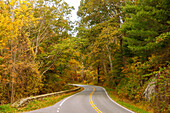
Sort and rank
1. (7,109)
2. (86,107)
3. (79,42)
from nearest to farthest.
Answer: (7,109) → (86,107) → (79,42)

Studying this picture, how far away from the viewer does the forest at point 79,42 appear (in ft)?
42.3

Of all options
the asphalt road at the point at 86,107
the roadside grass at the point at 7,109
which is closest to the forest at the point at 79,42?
the roadside grass at the point at 7,109

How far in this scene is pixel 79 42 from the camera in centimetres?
2178

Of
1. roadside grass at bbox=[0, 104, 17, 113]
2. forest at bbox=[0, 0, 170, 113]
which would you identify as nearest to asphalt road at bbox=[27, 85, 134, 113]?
roadside grass at bbox=[0, 104, 17, 113]

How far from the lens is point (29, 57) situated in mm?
16031

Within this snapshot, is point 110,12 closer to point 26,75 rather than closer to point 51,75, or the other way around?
point 51,75

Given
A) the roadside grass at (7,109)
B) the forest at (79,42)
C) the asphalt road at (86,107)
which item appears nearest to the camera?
the roadside grass at (7,109)

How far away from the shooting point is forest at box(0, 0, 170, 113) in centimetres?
1289

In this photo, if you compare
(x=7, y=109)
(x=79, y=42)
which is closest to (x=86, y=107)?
(x=7, y=109)

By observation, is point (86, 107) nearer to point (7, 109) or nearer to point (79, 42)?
point (7, 109)

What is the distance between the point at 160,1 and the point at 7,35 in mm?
13271

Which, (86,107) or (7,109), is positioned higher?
(7,109)

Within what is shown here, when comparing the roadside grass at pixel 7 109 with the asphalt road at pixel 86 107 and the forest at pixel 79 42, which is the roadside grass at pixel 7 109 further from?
the forest at pixel 79 42

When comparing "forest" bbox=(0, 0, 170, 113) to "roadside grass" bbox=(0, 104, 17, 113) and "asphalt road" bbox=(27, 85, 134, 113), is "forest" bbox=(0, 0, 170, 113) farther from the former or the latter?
"asphalt road" bbox=(27, 85, 134, 113)
